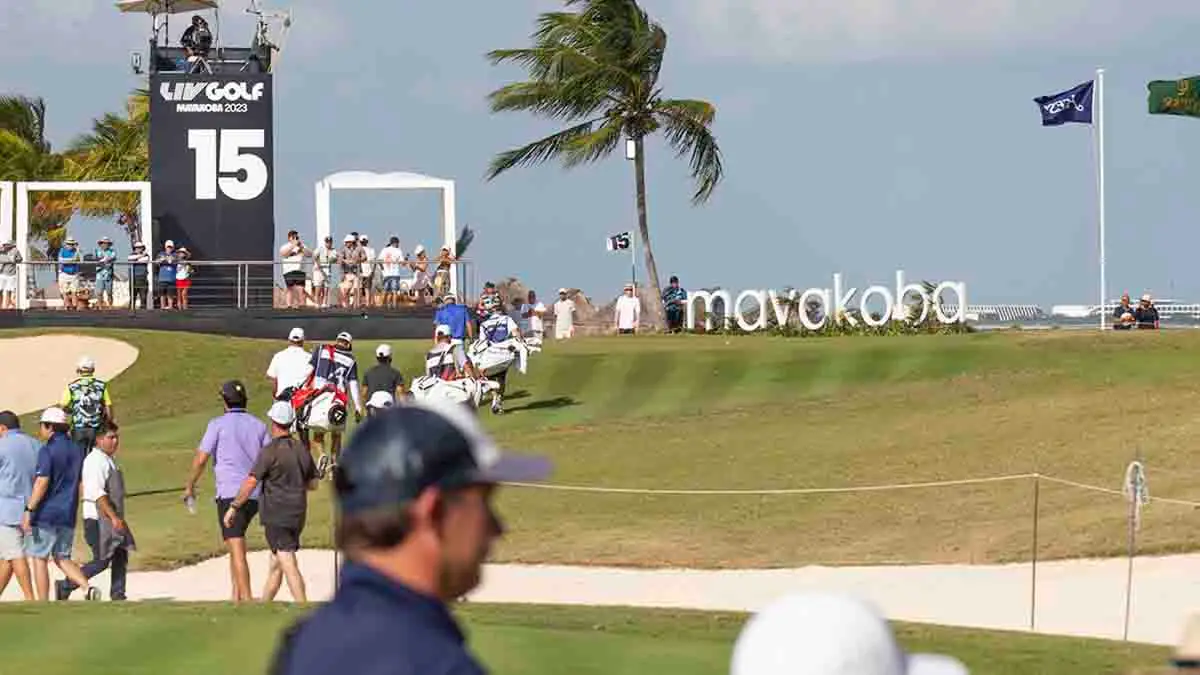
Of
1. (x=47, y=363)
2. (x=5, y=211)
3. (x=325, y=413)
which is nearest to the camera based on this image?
(x=325, y=413)

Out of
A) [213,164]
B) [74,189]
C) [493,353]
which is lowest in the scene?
[493,353]

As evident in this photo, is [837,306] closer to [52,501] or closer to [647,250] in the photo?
[647,250]

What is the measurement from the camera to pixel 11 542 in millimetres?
16281

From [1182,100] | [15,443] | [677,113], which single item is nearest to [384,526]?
[15,443]

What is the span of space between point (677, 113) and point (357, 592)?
48426mm

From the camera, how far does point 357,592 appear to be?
11.4 ft

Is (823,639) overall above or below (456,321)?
below

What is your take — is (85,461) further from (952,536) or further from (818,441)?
(818,441)

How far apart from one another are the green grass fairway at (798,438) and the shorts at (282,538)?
5837mm

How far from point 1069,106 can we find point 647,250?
978cm

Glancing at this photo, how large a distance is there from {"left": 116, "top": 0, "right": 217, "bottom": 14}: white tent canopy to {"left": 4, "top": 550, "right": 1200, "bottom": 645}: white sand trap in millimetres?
25270

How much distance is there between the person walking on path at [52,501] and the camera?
53.1 ft

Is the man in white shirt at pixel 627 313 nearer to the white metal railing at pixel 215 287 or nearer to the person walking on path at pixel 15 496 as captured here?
the white metal railing at pixel 215 287

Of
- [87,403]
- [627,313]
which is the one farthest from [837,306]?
[87,403]
